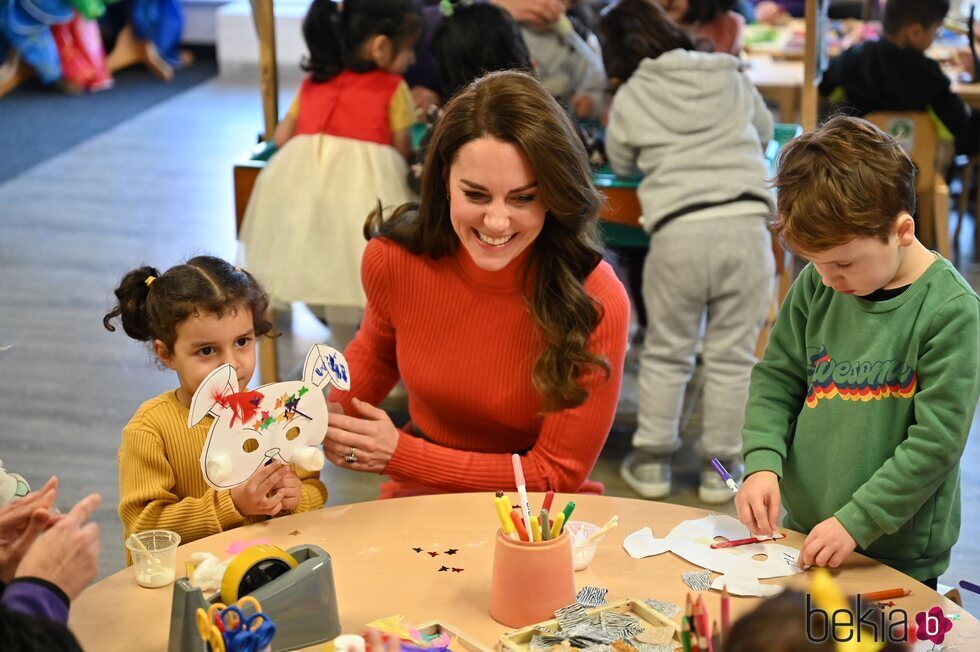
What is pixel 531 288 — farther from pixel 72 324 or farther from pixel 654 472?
pixel 72 324

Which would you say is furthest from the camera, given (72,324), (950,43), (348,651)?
(950,43)

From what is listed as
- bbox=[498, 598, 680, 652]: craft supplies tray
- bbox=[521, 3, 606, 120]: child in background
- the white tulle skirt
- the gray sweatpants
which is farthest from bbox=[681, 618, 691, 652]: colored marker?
bbox=[521, 3, 606, 120]: child in background

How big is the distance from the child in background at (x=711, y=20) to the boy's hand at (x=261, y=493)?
2.78 meters

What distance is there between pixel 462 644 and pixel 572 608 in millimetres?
152

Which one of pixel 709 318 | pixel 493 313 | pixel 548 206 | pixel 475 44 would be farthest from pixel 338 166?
pixel 548 206

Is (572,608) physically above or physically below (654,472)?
above

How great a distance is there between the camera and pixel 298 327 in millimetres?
4695

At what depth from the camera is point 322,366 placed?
1.76 meters

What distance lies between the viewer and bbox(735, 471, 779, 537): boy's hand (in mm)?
1764

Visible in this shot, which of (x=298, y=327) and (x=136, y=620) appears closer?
(x=136, y=620)

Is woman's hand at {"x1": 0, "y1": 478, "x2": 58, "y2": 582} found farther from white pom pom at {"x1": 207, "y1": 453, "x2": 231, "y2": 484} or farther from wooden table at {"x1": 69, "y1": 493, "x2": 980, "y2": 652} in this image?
white pom pom at {"x1": 207, "y1": 453, "x2": 231, "y2": 484}

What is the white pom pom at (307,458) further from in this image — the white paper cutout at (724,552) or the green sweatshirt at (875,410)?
the green sweatshirt at (875,410)

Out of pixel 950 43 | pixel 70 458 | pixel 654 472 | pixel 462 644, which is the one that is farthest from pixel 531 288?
pixel 950 43

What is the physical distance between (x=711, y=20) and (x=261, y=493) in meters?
3.12
